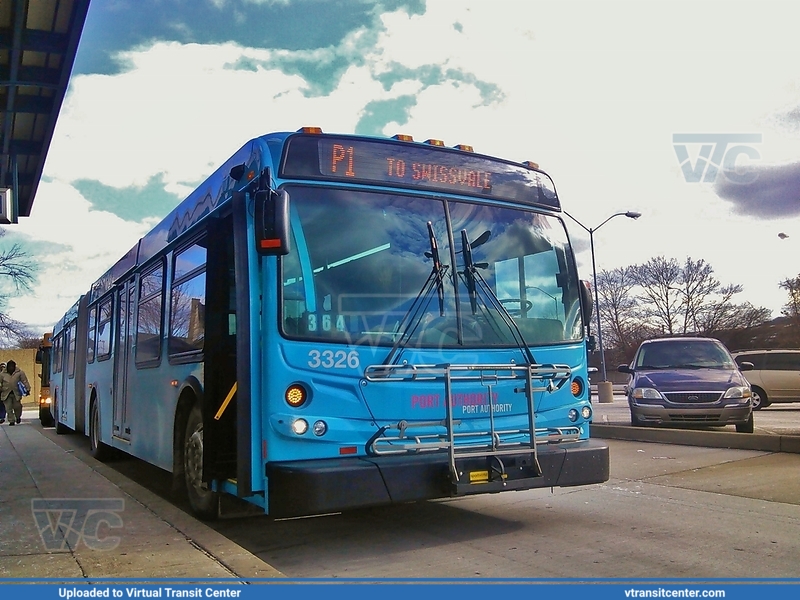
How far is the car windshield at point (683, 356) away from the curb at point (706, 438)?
5.72ft

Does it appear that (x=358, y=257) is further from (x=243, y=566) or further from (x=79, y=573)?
(x=79, y=573)

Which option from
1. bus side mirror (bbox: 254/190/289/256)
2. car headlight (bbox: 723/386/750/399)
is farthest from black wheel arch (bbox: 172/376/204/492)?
car headlight (bbox: 723/386/750/399)

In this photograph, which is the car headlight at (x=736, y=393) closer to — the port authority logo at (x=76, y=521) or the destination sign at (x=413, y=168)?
the destination sign at (x=413, y=168)

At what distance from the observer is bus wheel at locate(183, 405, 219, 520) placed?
680 cm

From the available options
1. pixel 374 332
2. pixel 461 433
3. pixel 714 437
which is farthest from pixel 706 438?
pixel 374 332

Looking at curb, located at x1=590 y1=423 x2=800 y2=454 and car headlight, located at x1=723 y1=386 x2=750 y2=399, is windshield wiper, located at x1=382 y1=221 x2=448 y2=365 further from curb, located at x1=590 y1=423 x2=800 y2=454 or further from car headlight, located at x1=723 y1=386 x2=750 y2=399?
car headlight, located at x1=723 y1=386 x2=750 y2=399

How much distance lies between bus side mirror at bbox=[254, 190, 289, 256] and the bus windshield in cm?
28

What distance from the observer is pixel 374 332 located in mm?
5930

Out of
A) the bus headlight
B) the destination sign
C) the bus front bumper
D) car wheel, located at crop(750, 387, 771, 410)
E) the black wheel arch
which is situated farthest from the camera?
car wheel, located at crop(750, 387, 771, 410)

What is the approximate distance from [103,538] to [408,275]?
10.3 feet

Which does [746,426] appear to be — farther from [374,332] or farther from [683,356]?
[374,332]

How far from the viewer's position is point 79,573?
4891 millimetres

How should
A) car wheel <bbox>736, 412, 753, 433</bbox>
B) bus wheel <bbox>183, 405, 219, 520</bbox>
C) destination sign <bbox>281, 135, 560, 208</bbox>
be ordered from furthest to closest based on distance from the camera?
1. car wheel <bbox>736, 412, 753, 433</bbox>
2. bus wheel <bbox>183, 405, 219, 520</bbox>
3. destination sign <bbox>281, 135, 560, 208</bbox>
